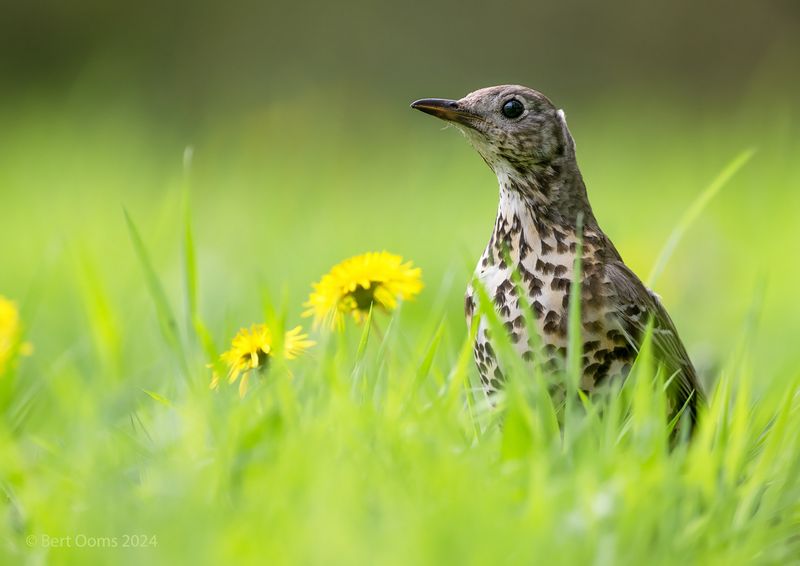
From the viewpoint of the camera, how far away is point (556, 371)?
2234mm

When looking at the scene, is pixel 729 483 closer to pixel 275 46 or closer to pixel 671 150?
pixel 671 150

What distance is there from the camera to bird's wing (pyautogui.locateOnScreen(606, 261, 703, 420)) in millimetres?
2363

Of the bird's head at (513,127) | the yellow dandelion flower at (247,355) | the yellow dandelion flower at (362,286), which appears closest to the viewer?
the yellow dandelion flower at (247,355)

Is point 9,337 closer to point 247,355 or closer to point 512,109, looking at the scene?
point 247,355

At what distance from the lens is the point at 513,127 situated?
2.57 meters

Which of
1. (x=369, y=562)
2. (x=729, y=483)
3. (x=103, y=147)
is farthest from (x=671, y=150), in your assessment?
(x=369, y=562)

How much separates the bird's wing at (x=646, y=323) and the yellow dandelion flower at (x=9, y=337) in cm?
119

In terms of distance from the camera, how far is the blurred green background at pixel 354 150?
159 inches

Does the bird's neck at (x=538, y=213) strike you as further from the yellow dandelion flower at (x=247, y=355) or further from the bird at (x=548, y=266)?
the yellow dandelion flower at (x=247, y=355)

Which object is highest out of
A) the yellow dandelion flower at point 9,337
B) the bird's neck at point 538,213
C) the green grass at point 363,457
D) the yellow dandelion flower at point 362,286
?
the bird's neck at point 538,213

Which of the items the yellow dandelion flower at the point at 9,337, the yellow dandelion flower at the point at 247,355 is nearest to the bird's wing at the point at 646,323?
the yellow dandelion flower at the point at 247,355

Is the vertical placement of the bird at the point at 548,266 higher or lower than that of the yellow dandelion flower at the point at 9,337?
higher

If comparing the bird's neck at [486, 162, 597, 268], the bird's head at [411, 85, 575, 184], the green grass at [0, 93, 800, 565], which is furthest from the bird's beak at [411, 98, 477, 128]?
the green grass at [0, 93, 800, 565]

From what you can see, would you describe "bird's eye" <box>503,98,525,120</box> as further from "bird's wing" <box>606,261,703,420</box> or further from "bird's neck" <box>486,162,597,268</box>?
"bird's wing" <box>606,261,703,420</box>
